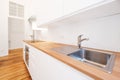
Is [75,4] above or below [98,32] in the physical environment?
above

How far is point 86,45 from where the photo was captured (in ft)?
4.39

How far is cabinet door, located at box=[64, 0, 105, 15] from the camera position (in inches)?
31.0

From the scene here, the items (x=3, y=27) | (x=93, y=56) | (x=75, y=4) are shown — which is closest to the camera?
(x=75, y=4)

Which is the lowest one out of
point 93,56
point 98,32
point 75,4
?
point 93,56

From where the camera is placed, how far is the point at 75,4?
953 millimetres

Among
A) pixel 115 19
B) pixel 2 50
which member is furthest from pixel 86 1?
pixel 2 50

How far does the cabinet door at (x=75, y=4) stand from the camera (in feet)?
2.58

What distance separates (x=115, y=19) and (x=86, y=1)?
47cm

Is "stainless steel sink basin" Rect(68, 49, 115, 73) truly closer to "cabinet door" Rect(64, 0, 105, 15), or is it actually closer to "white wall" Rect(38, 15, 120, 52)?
"white wall" Rect(38, 15, 120, 52)

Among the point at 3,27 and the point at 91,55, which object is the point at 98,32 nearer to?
the point at 91,55

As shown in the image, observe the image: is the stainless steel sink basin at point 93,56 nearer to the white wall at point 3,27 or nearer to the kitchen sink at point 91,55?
the kitchen sink at point 91,55

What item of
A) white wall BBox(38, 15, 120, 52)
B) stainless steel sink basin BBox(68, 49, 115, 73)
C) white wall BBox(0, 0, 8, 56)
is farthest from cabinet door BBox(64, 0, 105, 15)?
white wall BBox(0, 0, 8, 56)

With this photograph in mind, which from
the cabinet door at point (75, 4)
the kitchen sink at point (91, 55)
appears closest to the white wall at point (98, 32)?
the kitchen sink at point (91, 55)

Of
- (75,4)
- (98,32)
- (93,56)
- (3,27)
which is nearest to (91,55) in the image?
(93,56)
